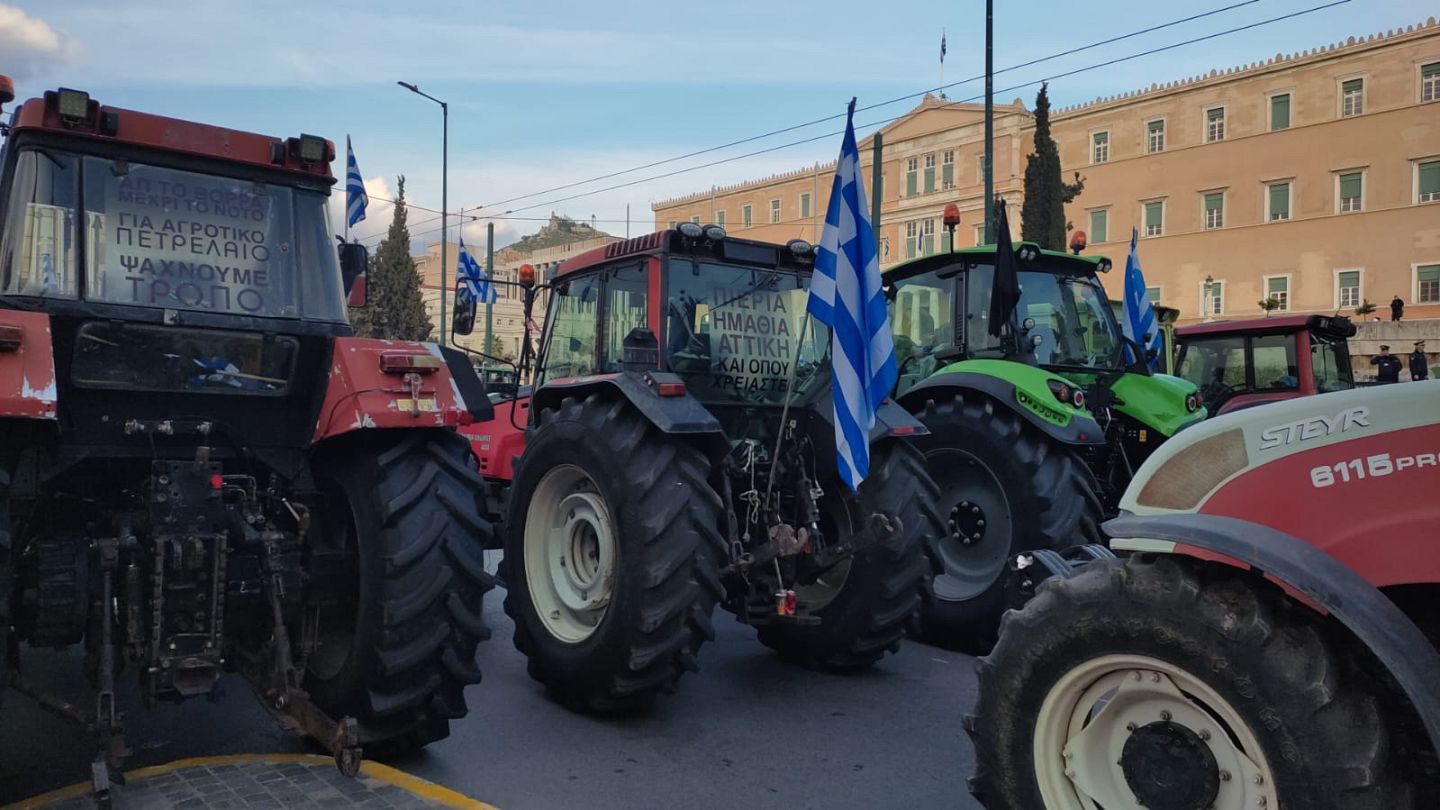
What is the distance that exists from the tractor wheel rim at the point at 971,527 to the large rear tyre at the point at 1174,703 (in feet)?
11.9

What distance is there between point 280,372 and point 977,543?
433 centimetres

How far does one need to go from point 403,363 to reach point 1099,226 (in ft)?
155

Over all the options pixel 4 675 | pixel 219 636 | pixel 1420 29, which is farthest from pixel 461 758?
pixel 1420 29

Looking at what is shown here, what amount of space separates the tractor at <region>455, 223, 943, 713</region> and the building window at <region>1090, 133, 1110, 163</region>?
45.1 meters

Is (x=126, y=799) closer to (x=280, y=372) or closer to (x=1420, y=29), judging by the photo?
(x=280, y=372)

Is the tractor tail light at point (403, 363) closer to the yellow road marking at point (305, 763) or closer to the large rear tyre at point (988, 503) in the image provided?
the yellow road marking at point (305, 763)

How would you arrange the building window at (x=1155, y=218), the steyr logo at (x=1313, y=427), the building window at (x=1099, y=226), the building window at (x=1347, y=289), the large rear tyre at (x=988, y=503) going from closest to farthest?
the steyr logo at (x=1313, y=427) → the large rear tyre at (x=988, y=503) → the building window at (x=1347, y=289) → the building window at (x=1155, y=218) → the building window at (x=1099, y=226)

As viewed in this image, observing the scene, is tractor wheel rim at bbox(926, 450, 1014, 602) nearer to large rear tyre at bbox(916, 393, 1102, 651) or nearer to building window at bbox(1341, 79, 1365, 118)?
large rear tyre at bbox(916, 393, 1102, 651)

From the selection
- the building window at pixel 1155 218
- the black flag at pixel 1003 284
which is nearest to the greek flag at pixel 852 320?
the black flag at pixel 1003 284

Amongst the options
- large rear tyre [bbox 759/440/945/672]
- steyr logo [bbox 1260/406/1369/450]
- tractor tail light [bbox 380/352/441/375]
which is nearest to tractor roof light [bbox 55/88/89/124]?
tractor tail light [bbox 380/352/441/375]

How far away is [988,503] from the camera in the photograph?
6.72m

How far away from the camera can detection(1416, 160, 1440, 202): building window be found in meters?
38.3

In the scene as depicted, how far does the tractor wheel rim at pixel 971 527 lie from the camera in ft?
21.7

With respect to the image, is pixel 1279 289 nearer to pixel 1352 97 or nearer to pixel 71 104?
pixel 1352 97
